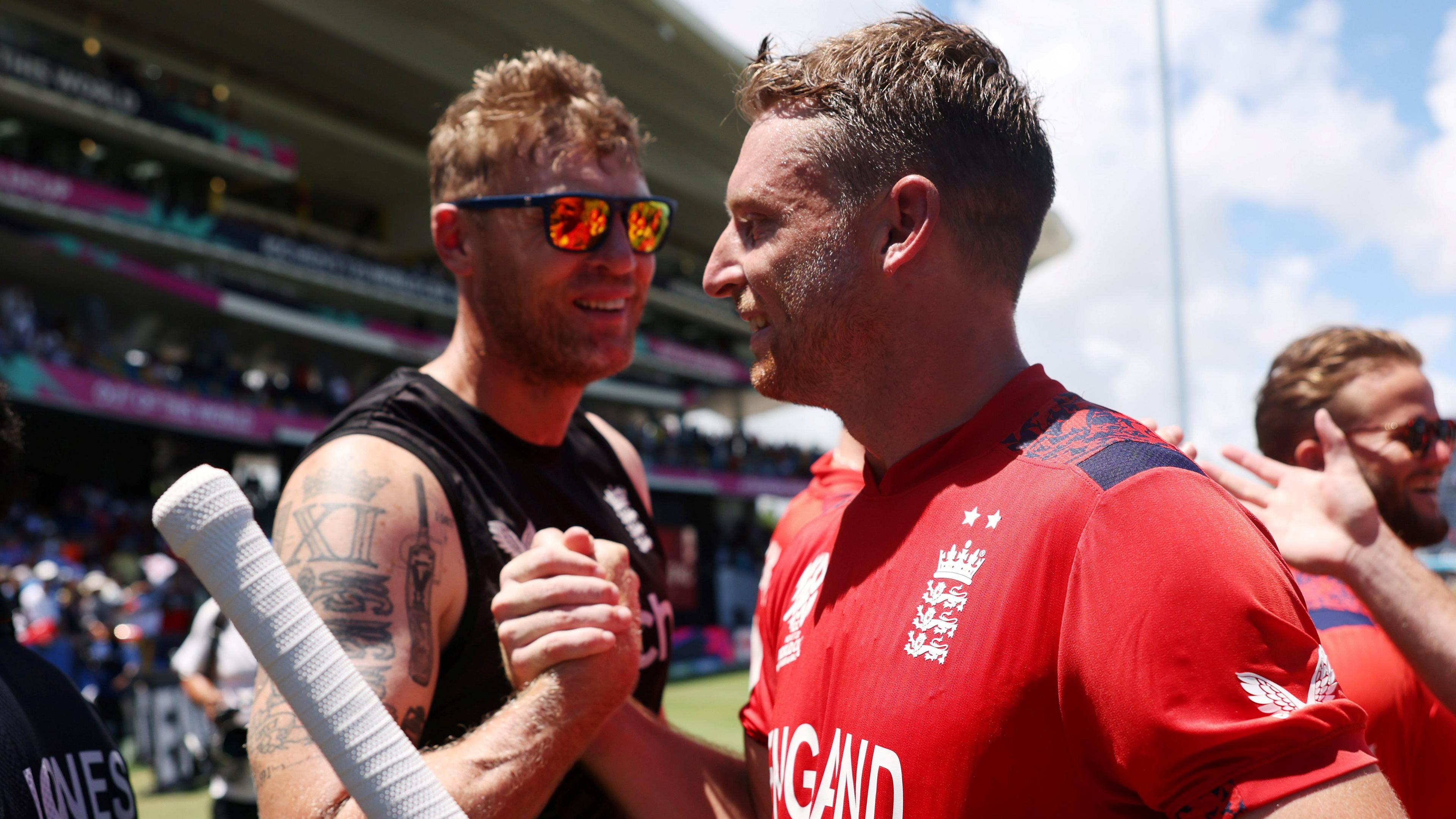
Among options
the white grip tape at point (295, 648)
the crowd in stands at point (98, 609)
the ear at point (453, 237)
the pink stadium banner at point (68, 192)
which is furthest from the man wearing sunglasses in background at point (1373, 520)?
the pink stadium banner at point (68, 192)

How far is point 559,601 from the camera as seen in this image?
173 cm

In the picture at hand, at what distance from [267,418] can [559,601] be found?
23.4m

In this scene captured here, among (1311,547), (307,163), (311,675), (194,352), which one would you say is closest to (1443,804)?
(1311,547)

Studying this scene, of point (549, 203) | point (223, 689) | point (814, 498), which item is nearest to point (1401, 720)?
point (814, 498)

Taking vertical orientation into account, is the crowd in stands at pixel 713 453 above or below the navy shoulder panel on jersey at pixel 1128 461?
below

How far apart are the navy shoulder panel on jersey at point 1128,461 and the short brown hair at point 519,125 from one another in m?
1.66

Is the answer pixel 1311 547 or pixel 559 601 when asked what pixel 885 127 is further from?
pixel 1311 547

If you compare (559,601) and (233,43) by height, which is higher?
(233,43)

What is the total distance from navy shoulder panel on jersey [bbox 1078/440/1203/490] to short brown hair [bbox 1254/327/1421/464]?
175cm

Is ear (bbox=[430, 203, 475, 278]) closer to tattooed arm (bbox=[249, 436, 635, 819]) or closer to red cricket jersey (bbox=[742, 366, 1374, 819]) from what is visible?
tattooed arm (bbox=[249, 436, 635, 819])

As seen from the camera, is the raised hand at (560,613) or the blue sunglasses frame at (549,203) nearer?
the raised hand at (560,613)

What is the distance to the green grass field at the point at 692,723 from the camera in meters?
9.07

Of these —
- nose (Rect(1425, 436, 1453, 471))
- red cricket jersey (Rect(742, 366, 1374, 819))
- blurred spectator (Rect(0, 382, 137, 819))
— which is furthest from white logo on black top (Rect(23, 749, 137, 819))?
nose (Rect(1425, 436, 1453, 471))

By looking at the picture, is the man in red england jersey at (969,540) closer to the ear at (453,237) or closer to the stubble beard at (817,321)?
the stubble beard at (817,321)
